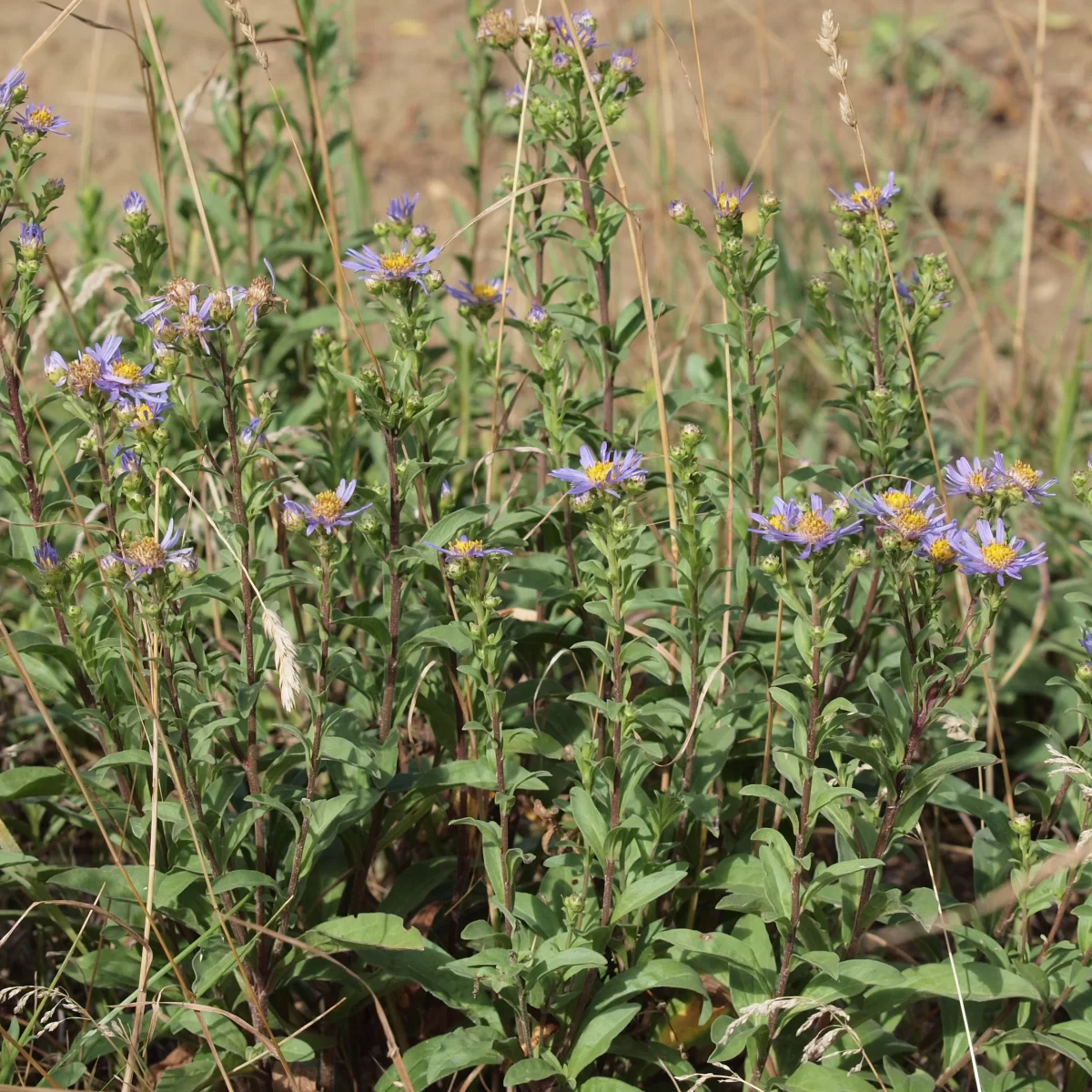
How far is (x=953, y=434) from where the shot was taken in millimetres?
4289

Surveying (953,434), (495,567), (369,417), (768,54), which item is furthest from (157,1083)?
(768,54)

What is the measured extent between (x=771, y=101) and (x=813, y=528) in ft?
16.8

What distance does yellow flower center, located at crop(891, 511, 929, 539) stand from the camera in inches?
74.2

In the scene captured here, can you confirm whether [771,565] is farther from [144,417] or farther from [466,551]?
[144,417]

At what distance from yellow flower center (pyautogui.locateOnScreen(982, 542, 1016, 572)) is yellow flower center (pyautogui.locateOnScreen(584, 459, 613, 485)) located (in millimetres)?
583

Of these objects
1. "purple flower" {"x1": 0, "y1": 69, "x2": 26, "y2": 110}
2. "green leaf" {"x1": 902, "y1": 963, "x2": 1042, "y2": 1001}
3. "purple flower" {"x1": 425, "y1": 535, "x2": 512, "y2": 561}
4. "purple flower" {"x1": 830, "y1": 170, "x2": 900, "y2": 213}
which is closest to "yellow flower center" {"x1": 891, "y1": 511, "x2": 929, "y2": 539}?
"purple flower" {"x1": 425, "y1": 535, "x2": 512, "y2": 561}

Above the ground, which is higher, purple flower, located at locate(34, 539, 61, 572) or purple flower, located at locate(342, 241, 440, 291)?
purple flower, located at locate(342, 241, 440, 291)

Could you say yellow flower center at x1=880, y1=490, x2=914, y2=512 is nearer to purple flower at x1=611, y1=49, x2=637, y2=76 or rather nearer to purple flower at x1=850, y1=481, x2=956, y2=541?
purple flower at x1=850, y1=481, x2=956, y2=541

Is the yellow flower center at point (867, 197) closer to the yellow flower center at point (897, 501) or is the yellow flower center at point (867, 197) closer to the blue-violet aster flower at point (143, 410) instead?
the yellow flower center at point (897, 501)

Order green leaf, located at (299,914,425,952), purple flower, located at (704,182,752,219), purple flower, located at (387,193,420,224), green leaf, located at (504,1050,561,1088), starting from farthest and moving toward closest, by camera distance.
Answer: purple flower, located at (387,193,420,224), purple flower, located at (704,182,752,219), green leaf, located at (299,914,425,952), green leaf, located at (504,1050,561,1088)

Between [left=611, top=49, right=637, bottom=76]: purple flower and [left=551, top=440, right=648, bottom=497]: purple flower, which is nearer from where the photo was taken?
[left=551, top=440, right=648, bottom=497]: purple flower

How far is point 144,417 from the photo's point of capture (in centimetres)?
206

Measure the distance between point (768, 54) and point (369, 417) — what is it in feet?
17.2

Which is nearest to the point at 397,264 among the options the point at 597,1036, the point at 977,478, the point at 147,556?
the point at 147,556
